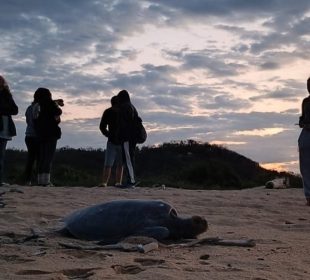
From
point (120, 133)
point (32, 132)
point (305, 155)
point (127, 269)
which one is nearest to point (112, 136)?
point (120, 133)

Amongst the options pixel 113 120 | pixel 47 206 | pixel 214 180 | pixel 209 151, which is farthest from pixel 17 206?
pixel 209 151

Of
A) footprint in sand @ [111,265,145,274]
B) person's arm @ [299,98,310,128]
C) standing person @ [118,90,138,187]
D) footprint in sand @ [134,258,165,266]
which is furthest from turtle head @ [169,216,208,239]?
standing person @ [118,90,138,187]

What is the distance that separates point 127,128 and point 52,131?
1.35m

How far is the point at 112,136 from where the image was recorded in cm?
1137

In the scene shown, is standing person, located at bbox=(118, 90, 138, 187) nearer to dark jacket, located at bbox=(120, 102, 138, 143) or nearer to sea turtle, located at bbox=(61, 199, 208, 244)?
dark jacket, located at bbox=(120, 102, 138, 143)

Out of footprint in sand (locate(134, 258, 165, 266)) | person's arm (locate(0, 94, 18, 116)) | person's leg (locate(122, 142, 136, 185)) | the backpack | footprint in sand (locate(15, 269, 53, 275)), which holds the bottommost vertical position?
footprint in sand (locate(15, 269, 53, 275))

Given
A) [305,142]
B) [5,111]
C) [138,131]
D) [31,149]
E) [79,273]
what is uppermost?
[5,111]

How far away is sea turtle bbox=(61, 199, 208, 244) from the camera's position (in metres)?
5.25

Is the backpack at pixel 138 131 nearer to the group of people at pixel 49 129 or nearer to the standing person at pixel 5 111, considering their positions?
the group of people at pixel 49 129

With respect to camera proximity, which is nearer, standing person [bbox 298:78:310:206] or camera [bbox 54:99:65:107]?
standing person [bbox 298:78:310:206]

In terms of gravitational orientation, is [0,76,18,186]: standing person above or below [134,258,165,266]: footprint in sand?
above

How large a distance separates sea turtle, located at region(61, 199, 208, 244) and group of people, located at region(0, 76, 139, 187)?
5.15 m

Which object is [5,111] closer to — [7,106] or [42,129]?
[7,106]

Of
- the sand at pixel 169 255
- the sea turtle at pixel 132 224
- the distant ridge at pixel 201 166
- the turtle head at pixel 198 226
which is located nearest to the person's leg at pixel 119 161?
A: the sand at pixel 169 255
